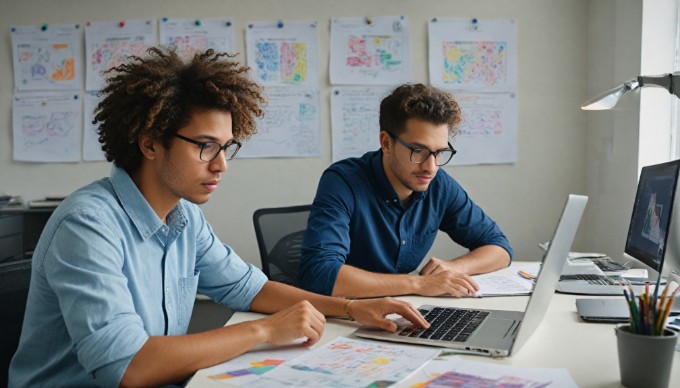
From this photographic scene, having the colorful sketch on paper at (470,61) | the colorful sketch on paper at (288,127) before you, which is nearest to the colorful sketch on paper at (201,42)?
the colorful sketch on paper at (288,127)

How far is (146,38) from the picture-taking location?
3.22 m

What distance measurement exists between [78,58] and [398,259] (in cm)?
209

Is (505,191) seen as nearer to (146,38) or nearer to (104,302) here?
(146,38)

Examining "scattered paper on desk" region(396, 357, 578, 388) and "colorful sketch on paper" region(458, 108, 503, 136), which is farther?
"colorful sketch on paper" region(458, 108, 503, 136)

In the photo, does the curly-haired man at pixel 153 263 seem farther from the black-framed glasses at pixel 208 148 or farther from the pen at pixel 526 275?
the pen at pixel 526 275

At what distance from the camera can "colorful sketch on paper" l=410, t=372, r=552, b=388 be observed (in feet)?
3.32

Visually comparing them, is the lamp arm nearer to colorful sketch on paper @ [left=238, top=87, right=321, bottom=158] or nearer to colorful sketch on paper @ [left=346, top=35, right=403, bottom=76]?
colorful sketch on paper @ [left=346, top=35, right=403, bottom=76]

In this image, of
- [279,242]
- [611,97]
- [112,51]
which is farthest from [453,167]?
[112,51]

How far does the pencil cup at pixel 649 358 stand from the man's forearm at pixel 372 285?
2.38ft

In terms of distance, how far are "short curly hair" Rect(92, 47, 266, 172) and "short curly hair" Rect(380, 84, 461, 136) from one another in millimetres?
709

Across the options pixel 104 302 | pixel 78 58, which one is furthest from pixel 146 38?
pixel 104 302

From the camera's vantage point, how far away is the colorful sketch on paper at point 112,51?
3229 millimetres

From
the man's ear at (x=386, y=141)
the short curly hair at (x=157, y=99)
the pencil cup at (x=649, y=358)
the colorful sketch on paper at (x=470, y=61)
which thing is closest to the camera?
the pencil cup at (x=649, y=358)

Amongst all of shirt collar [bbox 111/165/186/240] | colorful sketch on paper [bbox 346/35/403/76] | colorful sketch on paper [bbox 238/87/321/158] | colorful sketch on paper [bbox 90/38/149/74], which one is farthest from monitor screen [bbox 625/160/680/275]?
colorful sketch on paper [bbox 90/38/149/74]
